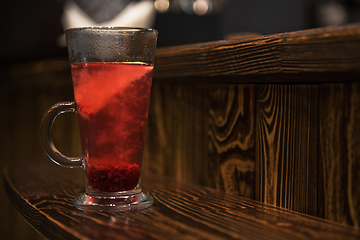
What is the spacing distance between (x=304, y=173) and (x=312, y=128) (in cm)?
9

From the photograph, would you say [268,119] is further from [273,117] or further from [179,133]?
[179,133]

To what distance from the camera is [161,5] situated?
291 centimetres

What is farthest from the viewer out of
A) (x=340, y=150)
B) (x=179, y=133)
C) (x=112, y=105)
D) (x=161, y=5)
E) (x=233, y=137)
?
(x=161, y=5)

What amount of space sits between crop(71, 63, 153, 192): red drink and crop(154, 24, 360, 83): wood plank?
150mm

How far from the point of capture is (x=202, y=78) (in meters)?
0.89

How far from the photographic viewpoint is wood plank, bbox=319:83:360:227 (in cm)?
63

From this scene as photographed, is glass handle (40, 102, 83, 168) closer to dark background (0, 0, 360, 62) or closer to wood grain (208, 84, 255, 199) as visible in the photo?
wood grain (208, 84, 255, 199)

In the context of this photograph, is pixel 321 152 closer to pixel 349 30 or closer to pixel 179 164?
pixel 349 30

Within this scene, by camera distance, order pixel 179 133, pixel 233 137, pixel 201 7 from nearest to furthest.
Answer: pixel 233 137, pixel 179 133, pixel 201 7

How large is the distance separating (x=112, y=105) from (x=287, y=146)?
1.17ft

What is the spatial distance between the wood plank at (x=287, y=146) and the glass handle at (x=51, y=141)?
1.29 feet

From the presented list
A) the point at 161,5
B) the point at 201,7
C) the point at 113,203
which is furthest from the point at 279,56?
the point at 201,7

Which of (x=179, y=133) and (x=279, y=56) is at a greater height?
(x=279, y=56)

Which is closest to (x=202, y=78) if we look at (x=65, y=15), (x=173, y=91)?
(x=173, y=91)
